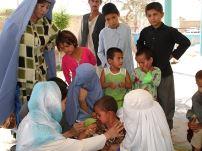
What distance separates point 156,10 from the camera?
3713 mm

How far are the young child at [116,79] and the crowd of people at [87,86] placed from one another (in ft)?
0.03

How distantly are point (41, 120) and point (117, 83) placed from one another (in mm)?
1628

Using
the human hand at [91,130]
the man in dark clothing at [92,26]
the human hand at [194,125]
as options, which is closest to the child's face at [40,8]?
the human hand at [91,130]

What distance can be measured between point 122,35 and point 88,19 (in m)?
0.61

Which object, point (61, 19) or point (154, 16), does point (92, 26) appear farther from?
point (61, 19)

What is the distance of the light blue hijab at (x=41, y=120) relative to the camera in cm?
210

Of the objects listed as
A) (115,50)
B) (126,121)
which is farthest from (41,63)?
(126,121)

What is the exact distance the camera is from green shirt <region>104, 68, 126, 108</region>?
11.9 feet

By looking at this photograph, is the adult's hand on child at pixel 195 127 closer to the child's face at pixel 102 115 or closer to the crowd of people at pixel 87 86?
the crowd of people at pixel 87 86

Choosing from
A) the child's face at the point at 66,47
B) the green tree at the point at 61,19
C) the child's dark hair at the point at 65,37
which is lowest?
the child's face at the point at 66,47

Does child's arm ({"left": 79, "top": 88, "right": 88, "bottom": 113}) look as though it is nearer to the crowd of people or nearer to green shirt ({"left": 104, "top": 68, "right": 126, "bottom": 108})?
the crowd of people

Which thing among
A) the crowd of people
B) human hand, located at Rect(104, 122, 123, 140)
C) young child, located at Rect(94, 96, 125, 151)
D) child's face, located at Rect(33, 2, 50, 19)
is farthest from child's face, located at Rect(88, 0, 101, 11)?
human hand, located at Rect(104, 122, 123, 140)

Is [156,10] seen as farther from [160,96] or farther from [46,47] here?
[46,47]

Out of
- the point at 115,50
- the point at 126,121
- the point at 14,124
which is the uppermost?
the point at 115,50
